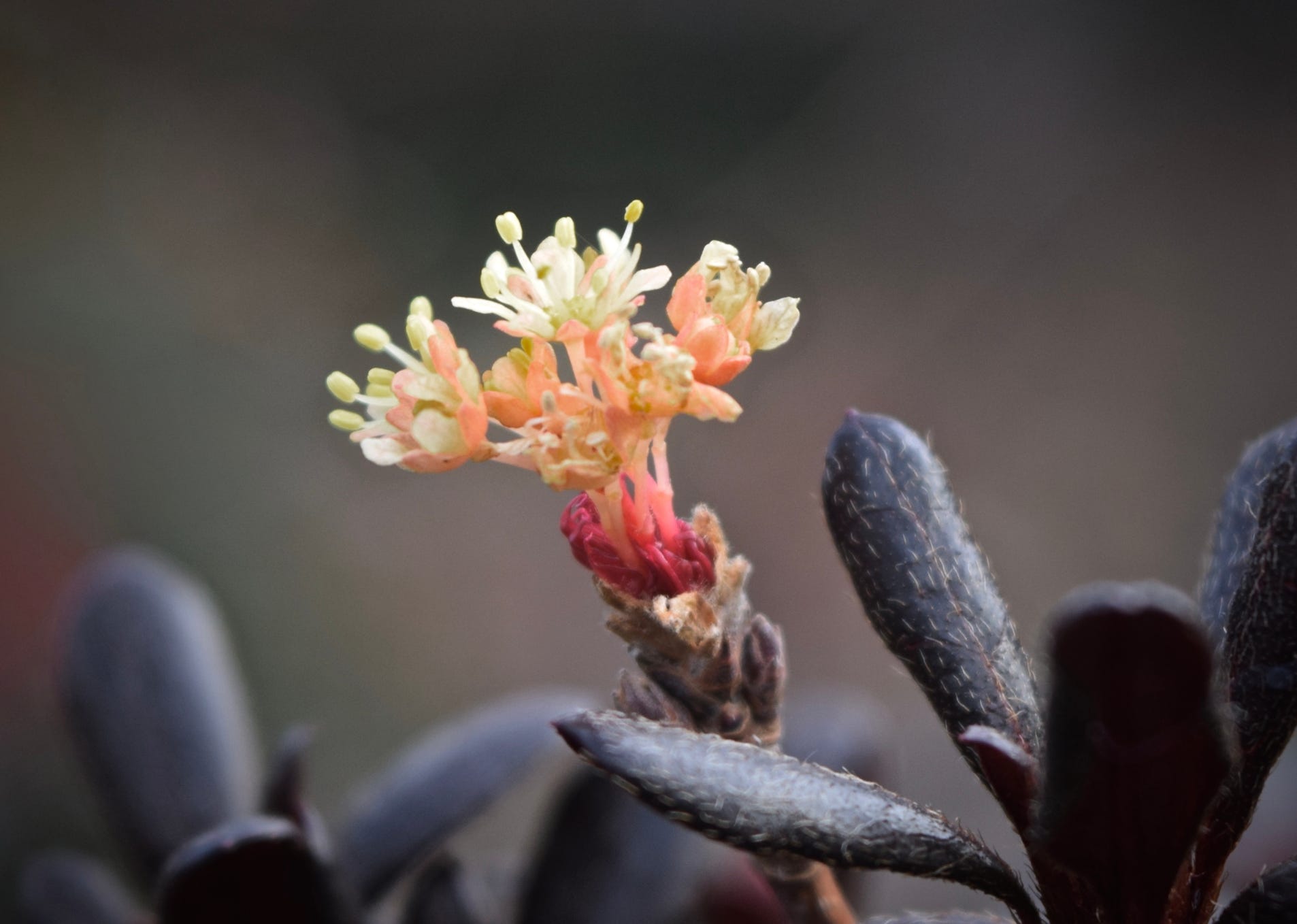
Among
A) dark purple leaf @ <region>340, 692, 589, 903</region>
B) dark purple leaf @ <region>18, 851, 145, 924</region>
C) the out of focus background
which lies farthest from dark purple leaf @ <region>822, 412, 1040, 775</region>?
the out of focus background

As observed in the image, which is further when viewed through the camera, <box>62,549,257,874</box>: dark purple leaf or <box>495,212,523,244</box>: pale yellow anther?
<box>62,549,257,874</box>: dark purple leaf

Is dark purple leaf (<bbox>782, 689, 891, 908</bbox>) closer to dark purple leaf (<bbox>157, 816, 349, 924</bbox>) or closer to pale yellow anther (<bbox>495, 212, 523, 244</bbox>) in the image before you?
dark purple leaf (<bbox>157, 816, 349, 924</bbox>)

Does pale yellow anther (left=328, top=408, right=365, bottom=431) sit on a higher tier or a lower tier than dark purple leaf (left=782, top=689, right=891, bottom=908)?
higher

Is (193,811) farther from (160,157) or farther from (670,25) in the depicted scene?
(670,25)

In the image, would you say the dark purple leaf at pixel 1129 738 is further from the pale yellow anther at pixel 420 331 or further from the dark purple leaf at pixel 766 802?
the pale yellow anther at pixel 420 331

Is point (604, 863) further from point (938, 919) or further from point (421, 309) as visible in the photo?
point (421, 309)

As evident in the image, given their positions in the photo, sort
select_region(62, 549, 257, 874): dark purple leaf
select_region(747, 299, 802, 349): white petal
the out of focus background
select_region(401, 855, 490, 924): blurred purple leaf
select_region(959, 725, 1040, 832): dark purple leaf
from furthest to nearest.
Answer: the out of focus background
select_region(62, 549, 257, 874): dark purple leaf
select_region(401, 855, 490, 924): blurred purple leaf
select_region(747, 299, 802, 349): white petal
select_region(959, 725, 1040, 832): dark purple leaf

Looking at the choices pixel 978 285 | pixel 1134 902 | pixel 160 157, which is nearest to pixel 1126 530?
pixel 978 285

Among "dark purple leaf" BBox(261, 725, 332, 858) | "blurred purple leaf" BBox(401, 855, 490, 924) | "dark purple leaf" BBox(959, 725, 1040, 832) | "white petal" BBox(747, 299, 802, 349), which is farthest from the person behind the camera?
"blurred purple leaf" BBox(401, 855, 490, 924)
